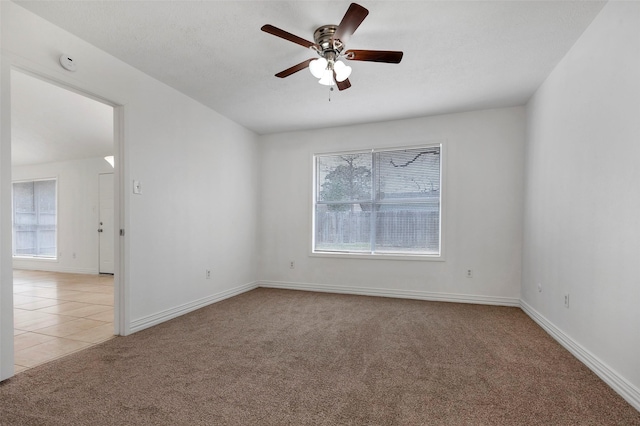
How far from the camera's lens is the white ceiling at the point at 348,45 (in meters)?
2.17

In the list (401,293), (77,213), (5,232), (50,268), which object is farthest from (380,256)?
(50,268)

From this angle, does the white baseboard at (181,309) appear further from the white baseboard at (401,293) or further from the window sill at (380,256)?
the window sill at (380,256)

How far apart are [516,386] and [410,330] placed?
3.71ft

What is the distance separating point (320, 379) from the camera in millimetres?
2121

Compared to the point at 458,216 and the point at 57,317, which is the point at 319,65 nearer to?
the point at 458,216

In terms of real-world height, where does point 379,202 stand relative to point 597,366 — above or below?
above

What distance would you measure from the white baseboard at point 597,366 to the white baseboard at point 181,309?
12.2 feet

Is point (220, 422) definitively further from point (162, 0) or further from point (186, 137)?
point (186, 137)

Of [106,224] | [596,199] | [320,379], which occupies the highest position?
[596,199]

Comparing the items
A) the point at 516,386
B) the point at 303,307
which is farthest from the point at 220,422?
the point at 303,307

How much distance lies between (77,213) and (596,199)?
827 cm

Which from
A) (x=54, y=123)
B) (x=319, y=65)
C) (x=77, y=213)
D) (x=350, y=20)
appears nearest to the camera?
(x=350, y=20)

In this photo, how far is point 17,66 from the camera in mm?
2172

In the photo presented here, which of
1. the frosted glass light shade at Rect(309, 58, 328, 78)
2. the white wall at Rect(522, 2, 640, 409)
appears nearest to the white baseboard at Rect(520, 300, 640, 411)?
the white wall at Rect(522, 2, 640, 409)
